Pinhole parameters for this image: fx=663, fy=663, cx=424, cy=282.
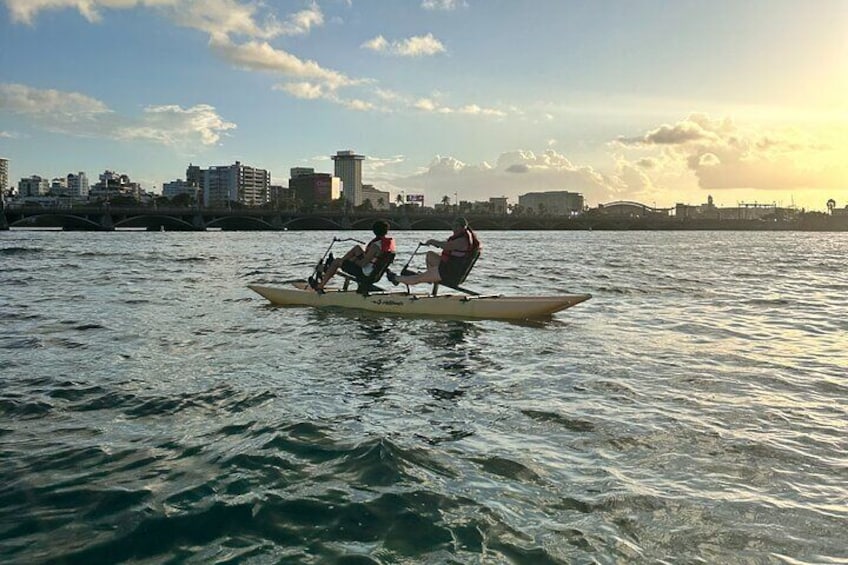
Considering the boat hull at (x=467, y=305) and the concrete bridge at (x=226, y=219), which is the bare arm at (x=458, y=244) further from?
the concrete bridge at (x=226, y=219)

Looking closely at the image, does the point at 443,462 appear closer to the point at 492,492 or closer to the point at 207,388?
the point at 492,492

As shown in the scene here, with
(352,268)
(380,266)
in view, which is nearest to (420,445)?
(380,266)

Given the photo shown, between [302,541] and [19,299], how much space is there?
1984 centimetres

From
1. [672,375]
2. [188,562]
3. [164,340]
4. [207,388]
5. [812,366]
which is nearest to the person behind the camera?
[188,562]

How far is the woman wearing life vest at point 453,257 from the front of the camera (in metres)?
16.1

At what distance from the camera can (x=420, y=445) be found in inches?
278

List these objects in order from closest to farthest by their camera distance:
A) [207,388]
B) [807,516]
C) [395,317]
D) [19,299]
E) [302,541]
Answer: [302,541] → [807,516] → [207,388] → [395,317] → [19,299]

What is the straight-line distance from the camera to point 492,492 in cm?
577

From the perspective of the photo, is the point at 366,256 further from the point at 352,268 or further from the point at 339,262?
the point at 339,262

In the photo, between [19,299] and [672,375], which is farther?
[19,299]

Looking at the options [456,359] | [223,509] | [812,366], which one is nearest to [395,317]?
[456,359]

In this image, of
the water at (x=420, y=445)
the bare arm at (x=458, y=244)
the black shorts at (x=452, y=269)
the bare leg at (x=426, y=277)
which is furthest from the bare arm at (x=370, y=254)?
the water at (x=420, y=445)

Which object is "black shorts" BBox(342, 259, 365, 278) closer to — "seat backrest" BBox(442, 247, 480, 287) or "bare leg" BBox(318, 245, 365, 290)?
"bare leg" BBox(318, 245, 365, 290)

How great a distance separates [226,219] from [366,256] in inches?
5516
